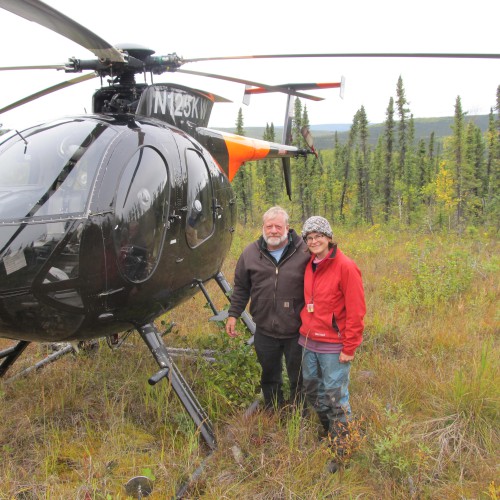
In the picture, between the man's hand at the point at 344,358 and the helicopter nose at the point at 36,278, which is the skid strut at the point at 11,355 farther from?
the man's hand at the point at 344,358

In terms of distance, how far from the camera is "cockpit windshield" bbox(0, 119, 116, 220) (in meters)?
2.70

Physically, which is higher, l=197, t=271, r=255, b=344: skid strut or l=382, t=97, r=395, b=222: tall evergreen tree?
l=197, t=271, r=255, b=344: skid strut

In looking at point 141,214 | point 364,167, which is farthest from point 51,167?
point 364,167

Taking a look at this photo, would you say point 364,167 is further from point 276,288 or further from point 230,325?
point 276,288

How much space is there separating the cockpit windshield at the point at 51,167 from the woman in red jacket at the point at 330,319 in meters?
1.54

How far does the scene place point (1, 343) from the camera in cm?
563

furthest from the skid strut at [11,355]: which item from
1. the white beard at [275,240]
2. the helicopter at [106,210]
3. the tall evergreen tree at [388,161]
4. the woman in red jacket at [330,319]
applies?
the tall evergreen tree at [388,161]

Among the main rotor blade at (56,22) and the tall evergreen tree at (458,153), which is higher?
the main rotor blade at (56,22)

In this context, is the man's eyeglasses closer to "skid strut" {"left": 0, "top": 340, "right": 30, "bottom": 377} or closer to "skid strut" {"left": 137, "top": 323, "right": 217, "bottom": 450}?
"skid strut" {"left": 137, "top": 323, "right": 217, "bottom": 450}

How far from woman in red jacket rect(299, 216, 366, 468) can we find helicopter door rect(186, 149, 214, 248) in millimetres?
1045

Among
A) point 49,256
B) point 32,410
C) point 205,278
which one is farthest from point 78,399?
point 49,256

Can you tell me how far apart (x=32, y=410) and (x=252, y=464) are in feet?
6.63

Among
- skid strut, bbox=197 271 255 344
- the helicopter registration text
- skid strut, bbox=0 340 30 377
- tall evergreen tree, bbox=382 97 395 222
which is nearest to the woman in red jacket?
skid strut, bbox=197 271 255 344

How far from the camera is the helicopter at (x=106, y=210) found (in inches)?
102
